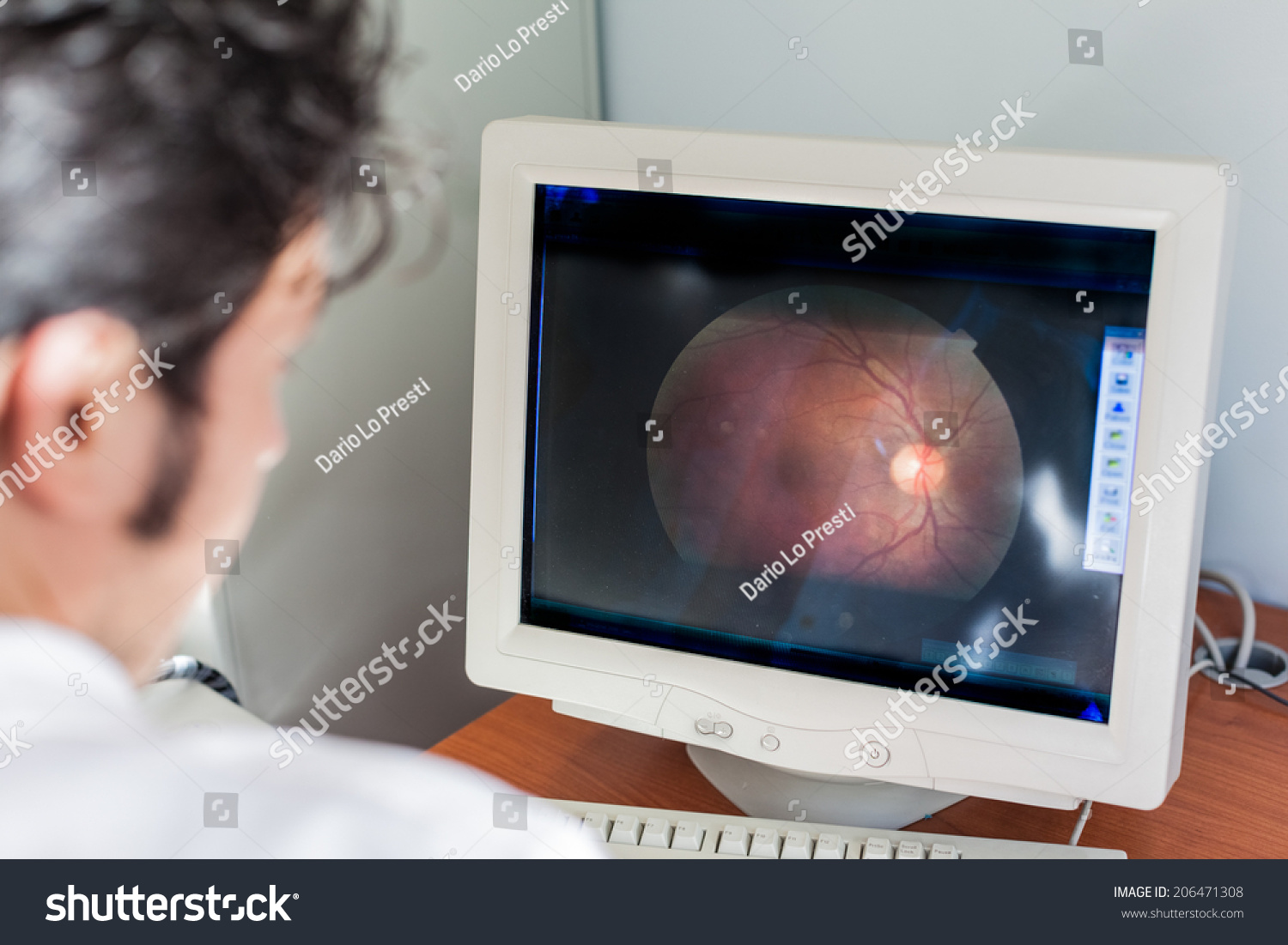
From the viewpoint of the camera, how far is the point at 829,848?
2.31 feet

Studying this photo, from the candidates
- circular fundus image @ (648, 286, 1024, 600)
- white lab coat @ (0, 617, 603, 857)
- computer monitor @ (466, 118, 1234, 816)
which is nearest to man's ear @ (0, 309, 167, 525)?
white lab coat @ (0, 617, 603, 857)

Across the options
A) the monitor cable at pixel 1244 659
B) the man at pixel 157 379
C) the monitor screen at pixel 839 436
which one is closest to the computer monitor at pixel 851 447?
the monitor screen at pixel 839 436

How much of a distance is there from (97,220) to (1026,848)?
0.82 meters

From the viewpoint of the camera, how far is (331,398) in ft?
3.12

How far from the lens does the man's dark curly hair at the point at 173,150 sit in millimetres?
670

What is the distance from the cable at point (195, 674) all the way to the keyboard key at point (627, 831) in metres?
0.41

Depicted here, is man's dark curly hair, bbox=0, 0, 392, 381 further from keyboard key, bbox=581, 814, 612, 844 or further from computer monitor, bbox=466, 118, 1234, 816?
keyboard key, bbox=581, 814, 612, 844

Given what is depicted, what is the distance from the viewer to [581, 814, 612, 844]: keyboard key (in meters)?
0.73

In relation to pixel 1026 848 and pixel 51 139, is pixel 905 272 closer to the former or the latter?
pixel 1026 848

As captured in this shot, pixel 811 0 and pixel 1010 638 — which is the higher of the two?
pixel 811 0

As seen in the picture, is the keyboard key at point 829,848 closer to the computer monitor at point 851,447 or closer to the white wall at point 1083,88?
the computer monitor at point 851,447

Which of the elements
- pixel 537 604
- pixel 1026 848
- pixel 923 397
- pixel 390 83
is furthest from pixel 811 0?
pixel 1026 848
